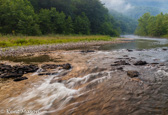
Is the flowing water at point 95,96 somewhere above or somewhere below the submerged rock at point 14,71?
below

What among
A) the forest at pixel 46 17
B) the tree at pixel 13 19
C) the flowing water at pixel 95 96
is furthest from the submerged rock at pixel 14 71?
the tree at pixel 13 19

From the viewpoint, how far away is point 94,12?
223 ft

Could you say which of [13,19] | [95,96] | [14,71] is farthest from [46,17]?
[95,96]

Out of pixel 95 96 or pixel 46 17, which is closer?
pixel 95 96

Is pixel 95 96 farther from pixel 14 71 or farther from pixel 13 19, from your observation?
pixel 13 19

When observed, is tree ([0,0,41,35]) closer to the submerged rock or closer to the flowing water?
the submerged rock

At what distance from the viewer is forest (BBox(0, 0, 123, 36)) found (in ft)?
96.5

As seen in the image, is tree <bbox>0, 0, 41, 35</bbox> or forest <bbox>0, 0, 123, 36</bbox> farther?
forest <bbox>0, 0, 123, 36</bbox>

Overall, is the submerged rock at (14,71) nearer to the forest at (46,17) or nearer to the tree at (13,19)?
the forest at (46,17)

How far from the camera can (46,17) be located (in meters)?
39.2

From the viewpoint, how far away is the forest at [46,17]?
29.4m

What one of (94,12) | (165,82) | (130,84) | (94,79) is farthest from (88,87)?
(94,12)

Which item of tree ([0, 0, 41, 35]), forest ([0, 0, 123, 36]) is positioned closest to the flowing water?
forest ([0, 0, 123, 36])

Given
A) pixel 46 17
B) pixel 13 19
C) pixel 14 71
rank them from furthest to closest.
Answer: pixel 46 17
pixel 13 19
pixel 14 71
